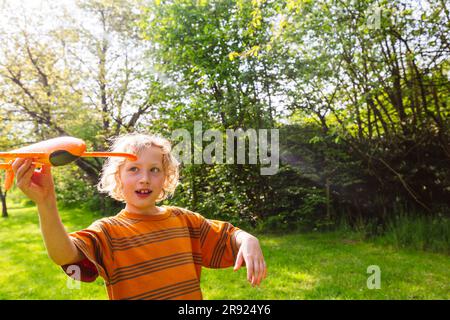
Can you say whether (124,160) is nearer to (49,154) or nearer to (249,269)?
(49,154)

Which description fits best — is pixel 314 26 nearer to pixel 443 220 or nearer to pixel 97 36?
pixel 443 220

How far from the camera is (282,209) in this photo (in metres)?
7.52

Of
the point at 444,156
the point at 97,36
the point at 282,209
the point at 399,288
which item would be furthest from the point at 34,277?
the point at 97,36

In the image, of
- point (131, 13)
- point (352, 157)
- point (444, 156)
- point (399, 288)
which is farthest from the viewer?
point (131, 13)

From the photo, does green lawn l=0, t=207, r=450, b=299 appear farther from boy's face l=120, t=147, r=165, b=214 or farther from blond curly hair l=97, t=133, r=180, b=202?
boy's face l=120, t=147, r=165, b=214

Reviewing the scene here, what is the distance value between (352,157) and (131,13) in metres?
8.95

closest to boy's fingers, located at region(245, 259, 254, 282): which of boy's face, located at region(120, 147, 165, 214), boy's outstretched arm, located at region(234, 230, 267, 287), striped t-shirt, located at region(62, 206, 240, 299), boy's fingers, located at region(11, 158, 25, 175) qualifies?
boy's outstretched arm, located at region(234, 230, 267, 287)

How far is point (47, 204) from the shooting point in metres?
1.12

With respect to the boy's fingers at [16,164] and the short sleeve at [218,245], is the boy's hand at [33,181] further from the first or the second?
the short sleeve at [218,245]

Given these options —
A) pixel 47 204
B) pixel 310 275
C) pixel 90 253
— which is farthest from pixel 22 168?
pixel 310 275

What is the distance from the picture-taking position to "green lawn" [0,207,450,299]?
4172 millimetres

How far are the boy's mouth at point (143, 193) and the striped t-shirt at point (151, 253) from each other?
0.29 feet

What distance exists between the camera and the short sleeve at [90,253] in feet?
4.20


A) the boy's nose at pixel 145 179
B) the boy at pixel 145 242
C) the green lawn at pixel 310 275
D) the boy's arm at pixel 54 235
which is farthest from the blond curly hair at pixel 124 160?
the green lawn at pixel 310 275
